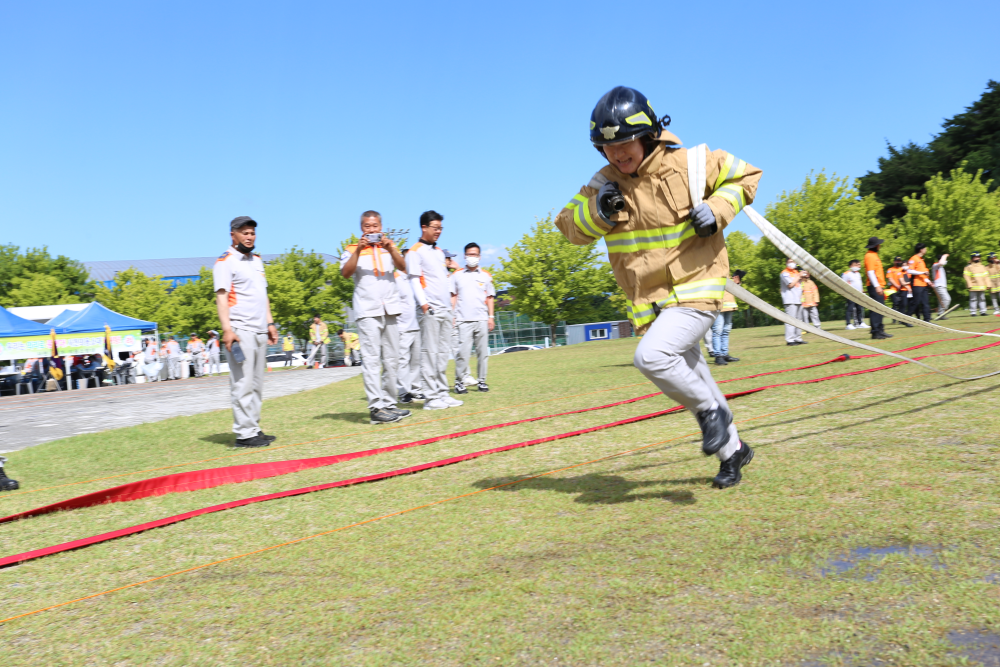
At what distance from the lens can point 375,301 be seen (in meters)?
8.40

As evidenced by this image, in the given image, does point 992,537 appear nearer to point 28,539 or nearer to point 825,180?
point 28,539

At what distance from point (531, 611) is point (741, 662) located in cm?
78

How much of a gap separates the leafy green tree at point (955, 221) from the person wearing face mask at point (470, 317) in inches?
1689

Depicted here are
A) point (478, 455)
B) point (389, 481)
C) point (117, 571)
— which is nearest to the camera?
point (117, 571)

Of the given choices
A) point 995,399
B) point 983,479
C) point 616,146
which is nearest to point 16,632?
point 616,146

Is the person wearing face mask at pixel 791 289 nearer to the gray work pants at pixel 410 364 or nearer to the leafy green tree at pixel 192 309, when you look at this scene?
the gray work pants at pixel 410 364

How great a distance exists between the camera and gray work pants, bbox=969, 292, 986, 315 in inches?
958

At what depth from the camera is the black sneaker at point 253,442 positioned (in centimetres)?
755

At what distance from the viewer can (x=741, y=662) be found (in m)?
2.29

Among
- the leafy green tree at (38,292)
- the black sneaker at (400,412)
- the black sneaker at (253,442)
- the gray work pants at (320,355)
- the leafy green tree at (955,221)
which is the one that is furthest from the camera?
the leafy green tree at (38,292)

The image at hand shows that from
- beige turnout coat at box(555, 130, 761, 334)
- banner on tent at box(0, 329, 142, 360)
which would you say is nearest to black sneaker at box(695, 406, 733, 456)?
beige turnout coat at box(555, 130, 761, 334)

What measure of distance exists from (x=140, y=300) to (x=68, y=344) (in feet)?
117

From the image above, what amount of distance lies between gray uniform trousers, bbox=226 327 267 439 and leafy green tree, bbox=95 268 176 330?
5807 centimetres

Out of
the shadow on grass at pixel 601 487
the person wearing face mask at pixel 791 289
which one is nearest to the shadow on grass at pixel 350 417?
the shadow on grass at pixel 601 487
